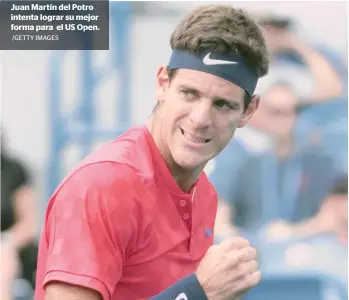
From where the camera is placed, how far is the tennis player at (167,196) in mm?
657

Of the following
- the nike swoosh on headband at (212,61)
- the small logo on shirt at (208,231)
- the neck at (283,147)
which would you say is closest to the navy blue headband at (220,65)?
the nike swoosh on headband at (212,61)

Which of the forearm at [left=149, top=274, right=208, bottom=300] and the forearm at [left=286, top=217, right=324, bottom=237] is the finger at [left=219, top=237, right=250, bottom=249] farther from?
the forearm at [left=286, top=217, right=324, bottom=237]

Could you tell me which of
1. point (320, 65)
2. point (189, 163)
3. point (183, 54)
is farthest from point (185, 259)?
point (320, 65)

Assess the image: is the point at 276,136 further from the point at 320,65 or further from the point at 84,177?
the point at 84,177

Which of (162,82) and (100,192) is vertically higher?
(162,82)

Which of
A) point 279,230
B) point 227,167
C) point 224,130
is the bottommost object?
point 279,230

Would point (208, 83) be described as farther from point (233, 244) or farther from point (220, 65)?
point (233, 244)

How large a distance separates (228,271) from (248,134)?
418mm

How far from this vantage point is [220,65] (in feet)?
2.50

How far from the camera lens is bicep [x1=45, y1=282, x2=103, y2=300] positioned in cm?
64

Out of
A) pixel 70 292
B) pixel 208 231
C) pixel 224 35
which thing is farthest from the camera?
pixel 208 231

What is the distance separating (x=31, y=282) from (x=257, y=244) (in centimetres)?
41

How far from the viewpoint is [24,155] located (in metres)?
1.04

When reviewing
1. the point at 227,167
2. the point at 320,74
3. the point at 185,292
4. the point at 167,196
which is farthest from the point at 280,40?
the point at 185,292
